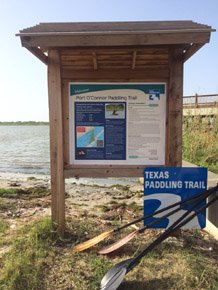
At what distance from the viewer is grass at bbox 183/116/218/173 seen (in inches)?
451

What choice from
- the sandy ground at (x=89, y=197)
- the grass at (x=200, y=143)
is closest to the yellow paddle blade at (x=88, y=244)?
the sandy ground at (x=89, y=197)

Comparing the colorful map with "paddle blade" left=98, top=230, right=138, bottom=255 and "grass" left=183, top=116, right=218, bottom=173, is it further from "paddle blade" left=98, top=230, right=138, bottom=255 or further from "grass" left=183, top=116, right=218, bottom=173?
"grass" left=183, top=116, right=218, bottom=173

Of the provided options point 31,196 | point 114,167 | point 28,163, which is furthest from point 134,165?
point 28,163

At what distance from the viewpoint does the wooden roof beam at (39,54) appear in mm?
4484

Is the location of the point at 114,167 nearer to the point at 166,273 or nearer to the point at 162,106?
the point at 162,106

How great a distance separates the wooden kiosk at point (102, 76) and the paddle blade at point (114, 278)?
1570 millimetres

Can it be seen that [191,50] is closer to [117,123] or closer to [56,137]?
[117,123]

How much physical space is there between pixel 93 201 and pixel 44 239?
3388mm

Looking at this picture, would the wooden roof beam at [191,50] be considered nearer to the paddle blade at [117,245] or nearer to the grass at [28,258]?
the paddle blade at [117,245]

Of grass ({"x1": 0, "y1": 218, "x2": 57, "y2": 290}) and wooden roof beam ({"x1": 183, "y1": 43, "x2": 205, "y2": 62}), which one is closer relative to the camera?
grass ({"x1": 0, "y1": 218, "x2": 57, "y2": 290})

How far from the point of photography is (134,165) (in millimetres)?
5039

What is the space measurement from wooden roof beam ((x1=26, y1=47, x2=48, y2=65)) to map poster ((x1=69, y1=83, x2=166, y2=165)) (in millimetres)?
499

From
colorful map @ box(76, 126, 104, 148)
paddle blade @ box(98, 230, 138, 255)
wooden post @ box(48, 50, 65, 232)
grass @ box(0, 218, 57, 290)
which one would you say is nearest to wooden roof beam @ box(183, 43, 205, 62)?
colorful map @ box(76, 126, 104, 148)

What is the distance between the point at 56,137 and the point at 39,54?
1.16 metres
